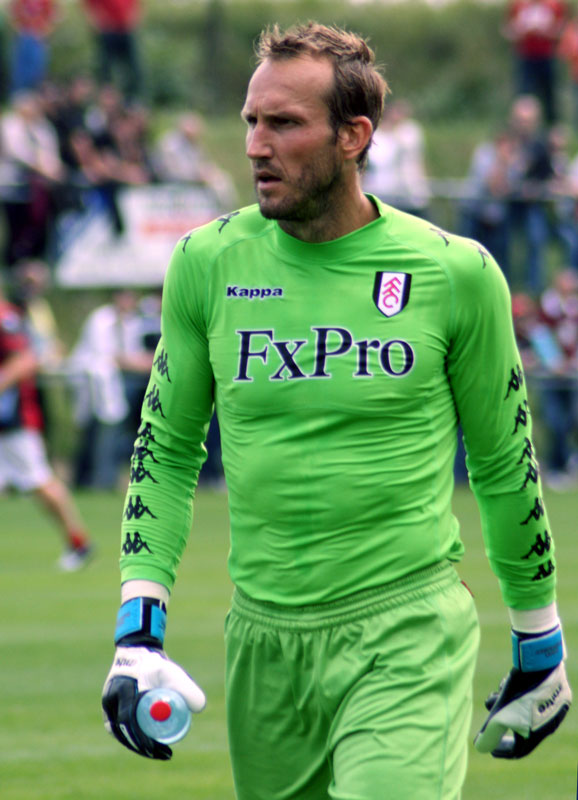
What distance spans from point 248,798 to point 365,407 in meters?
0.96

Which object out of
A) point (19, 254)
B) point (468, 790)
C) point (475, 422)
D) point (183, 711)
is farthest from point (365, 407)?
point (19, 254)

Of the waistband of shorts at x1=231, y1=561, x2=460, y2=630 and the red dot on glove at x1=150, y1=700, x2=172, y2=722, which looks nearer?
the red dot on glove at x1=150, y1=700, x2=172, y2=722

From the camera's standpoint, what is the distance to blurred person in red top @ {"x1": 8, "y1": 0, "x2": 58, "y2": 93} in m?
20.2

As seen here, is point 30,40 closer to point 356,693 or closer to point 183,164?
point 183,164

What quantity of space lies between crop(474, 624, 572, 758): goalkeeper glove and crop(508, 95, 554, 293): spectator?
18.4 meters

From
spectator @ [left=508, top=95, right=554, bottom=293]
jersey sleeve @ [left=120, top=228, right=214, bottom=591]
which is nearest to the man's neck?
jersey sleeve @ [left=120, top=228, right=214, bottom=591]

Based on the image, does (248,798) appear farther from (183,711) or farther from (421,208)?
(421,208)

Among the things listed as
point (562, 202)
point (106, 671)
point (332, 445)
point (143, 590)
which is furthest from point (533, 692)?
point (562, 202)

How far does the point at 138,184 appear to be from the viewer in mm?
20250

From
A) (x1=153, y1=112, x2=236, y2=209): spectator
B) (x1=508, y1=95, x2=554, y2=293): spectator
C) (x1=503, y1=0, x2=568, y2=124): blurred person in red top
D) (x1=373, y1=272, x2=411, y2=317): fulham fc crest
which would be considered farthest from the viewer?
(x1=503, y1=0, x2=568, y2=124): blurred person in red top

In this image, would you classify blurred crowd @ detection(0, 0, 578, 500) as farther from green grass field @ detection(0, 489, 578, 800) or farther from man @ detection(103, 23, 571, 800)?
man @ detection(103, 23, 571, 800)

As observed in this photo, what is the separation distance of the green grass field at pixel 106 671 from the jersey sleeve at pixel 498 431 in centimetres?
275

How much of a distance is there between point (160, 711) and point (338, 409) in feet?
2.54

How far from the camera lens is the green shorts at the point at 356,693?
3533 mm
